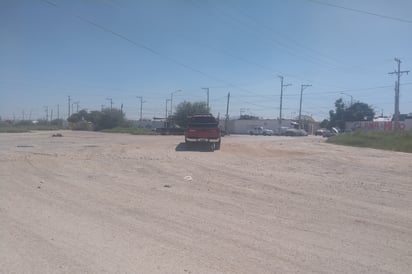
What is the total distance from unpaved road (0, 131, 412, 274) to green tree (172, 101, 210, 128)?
252ft

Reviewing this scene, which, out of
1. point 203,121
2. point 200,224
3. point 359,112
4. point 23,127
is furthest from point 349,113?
point 200,224

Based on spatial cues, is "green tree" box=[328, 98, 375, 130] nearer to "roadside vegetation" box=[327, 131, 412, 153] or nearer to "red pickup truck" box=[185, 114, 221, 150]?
"roadside vegetation" box=[327, 131, 412, 153]

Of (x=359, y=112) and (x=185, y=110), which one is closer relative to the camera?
(x=185, y=110)

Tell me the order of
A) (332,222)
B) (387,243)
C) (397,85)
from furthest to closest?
(397,85) → (332,222) → (387,243)

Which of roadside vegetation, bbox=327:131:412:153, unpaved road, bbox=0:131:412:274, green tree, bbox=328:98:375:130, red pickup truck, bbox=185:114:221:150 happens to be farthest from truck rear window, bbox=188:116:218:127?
green tree, bbox=328:98:375:130

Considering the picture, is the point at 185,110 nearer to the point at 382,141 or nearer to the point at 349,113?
the point at 382,141

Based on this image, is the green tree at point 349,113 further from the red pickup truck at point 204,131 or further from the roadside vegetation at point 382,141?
the red pickup truck at point 204,131

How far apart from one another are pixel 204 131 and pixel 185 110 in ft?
203

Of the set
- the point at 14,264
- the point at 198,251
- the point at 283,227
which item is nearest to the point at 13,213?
the point at 14,264

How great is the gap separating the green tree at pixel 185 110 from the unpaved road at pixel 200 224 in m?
76.7

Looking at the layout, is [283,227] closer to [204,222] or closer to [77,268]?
[204,222]

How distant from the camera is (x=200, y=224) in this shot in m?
8.88

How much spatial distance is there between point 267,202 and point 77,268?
6322mm

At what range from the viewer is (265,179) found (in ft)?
53.6
